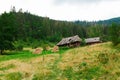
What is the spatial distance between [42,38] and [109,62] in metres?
117

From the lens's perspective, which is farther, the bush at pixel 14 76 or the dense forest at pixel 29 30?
the dense forest at pixel 29 30

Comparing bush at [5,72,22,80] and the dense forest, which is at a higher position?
the dense forest

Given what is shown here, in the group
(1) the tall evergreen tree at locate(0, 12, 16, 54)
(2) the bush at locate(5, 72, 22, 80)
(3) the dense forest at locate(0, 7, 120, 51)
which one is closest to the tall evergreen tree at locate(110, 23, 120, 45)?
(1) the tall evergreen tree at locate(0, 12, 16, 54)

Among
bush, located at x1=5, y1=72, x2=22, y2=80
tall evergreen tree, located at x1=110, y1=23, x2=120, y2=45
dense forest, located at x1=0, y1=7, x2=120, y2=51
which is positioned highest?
dense forest, located at x1=0, y1=7, x2=120, y2=51

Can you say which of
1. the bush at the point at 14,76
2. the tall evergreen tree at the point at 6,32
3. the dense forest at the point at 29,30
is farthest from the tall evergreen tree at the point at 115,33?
the bush at the point at 14,76

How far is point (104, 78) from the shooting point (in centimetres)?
2472

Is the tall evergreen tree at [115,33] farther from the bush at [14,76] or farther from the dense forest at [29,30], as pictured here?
the bush at [14,76]

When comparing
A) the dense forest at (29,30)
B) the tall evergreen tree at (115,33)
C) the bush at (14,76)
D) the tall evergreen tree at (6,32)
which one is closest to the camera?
the bush at (14,76)

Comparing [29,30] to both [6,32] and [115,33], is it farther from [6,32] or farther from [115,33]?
[115,33]

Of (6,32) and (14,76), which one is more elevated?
(6,32)

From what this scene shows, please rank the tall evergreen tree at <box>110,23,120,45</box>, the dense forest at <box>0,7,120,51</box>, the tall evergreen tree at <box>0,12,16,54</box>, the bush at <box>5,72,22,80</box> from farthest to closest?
the dense forest at <box>0,7,120,51</box>
the tall evergreen tree at <box>0,12,16,54</box>
the tall evergreen tree at <box>110,23,120,45</box>
the bush at <box>5,72,22,80</box>

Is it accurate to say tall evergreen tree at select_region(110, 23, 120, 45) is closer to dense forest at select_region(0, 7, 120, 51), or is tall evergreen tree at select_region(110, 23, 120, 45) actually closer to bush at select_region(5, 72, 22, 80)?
dense forest at select_region(0, 7, 120, 51)

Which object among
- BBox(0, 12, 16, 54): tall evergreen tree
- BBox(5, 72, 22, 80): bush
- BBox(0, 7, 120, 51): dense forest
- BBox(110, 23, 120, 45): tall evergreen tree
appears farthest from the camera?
BBox(0, 7, 120, 51): dense forest

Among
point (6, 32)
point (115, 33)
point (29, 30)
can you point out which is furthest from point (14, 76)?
point (29, 30)
